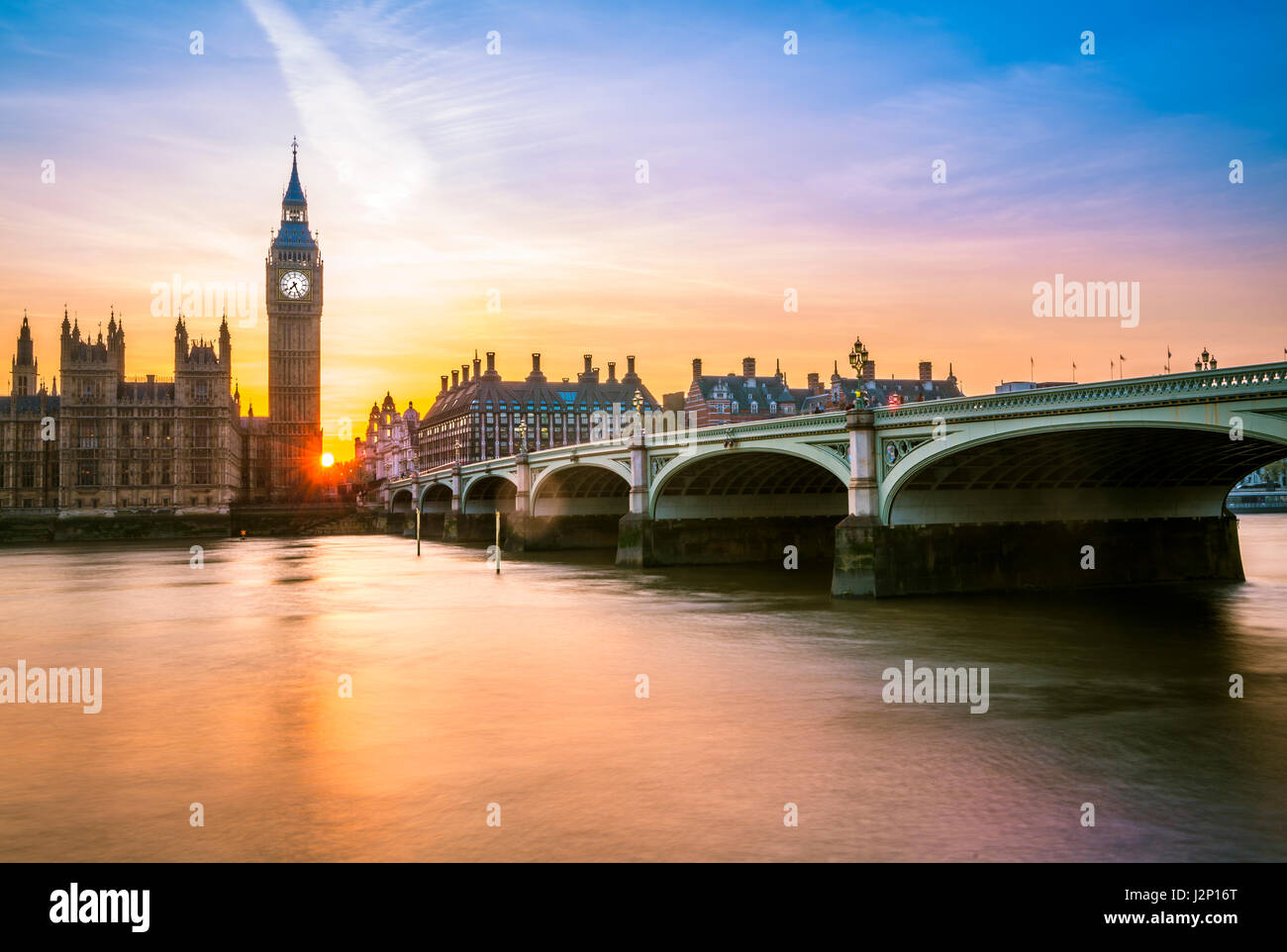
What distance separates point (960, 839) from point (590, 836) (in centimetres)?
367

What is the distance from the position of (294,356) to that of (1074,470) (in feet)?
470

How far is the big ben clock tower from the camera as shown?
15225 cm

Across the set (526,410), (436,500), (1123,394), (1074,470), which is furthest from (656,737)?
(526,410)

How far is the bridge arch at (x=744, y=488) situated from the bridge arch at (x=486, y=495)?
31.0 meters

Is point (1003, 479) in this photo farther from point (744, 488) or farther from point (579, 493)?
point (579, 493)

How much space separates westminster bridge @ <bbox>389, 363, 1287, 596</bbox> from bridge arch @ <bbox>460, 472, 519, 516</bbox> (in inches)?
1276

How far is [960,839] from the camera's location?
10.1 meters

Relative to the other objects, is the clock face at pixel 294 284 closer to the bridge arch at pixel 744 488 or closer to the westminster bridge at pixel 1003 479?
the westminster bridge at pixel 1003 479

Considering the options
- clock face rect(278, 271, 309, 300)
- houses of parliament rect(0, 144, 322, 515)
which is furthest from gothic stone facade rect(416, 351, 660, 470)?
houses of parliament rect(0, 144, 322, 515)

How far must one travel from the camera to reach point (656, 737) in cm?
1484

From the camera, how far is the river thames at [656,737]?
10.3 meters

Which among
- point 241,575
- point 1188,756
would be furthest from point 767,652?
point 241,575

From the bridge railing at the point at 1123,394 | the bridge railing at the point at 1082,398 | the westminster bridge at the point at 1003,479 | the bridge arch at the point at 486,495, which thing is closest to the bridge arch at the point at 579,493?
the westminster bridge at the point at 1003,479
